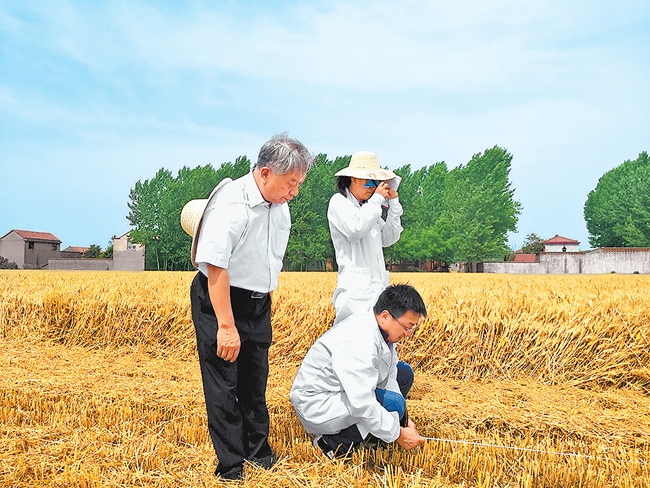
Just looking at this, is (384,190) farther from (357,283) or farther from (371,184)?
(357,283)

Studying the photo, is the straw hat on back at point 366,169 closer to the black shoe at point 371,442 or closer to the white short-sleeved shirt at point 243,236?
the white short-sleeved shirt at point 243,236

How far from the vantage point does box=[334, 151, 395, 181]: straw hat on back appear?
13.6 feet

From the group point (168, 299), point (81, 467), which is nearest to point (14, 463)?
point (81, 467)

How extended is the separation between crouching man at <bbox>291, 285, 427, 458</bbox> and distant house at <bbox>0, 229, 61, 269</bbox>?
67603 millimetres

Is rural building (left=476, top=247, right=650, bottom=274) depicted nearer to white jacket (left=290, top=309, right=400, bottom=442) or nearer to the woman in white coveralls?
the woman in white coveralls

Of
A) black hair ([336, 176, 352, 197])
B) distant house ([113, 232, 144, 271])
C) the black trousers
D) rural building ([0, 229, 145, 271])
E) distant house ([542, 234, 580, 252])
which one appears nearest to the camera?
the black trousers

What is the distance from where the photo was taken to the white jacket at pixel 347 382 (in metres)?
3.13

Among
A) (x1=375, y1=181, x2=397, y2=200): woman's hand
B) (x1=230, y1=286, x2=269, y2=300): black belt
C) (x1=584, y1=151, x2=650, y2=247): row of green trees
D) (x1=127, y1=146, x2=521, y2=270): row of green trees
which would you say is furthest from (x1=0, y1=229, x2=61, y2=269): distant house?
(x1=230, y1=286, x2=269, y2=300): black belt

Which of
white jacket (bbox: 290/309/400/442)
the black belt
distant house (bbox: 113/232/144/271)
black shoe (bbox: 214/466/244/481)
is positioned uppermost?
distant house (bbox: 113/232/144/271)

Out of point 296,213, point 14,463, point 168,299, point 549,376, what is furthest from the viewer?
point 296,213

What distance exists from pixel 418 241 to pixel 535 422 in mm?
46768

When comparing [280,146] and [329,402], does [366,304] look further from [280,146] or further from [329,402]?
[280,146]

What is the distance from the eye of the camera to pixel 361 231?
3.97 meters

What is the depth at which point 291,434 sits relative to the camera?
3.90 m
